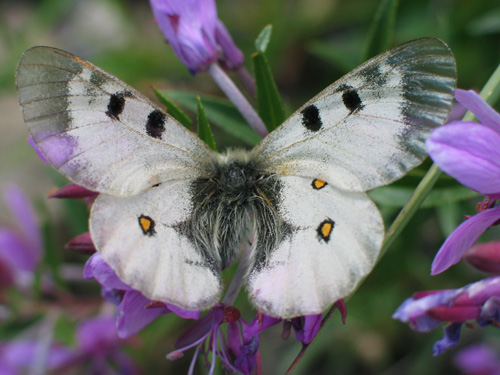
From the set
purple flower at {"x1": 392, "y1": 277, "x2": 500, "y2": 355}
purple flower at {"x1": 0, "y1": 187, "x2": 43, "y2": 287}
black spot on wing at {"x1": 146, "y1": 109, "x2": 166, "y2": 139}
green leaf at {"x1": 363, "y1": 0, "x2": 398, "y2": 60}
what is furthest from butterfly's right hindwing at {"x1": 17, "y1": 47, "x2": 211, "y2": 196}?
purple flower at {"x1": 0, "y1": 187, "x2": 43, "y2": 287}

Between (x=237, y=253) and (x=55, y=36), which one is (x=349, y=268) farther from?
(x=55, y=36)

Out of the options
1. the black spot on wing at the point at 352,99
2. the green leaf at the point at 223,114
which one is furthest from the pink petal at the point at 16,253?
the black spot on wing at the point at 352,99

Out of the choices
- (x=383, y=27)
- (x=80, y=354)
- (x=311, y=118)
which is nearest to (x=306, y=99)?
(x=383, y=27)

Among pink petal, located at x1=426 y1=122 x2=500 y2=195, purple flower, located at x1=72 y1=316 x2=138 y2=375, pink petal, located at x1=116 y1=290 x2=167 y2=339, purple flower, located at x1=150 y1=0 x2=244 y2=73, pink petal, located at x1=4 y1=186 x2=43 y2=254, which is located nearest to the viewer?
pink petal, located at x1=426 y1=122 x2=500 y2=195

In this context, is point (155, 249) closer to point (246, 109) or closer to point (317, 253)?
point (317, 253)

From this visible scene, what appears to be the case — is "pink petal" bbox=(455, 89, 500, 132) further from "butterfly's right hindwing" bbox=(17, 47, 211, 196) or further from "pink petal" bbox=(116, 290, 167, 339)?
"pink petal" bbox=(116, 290, 167, 339)
